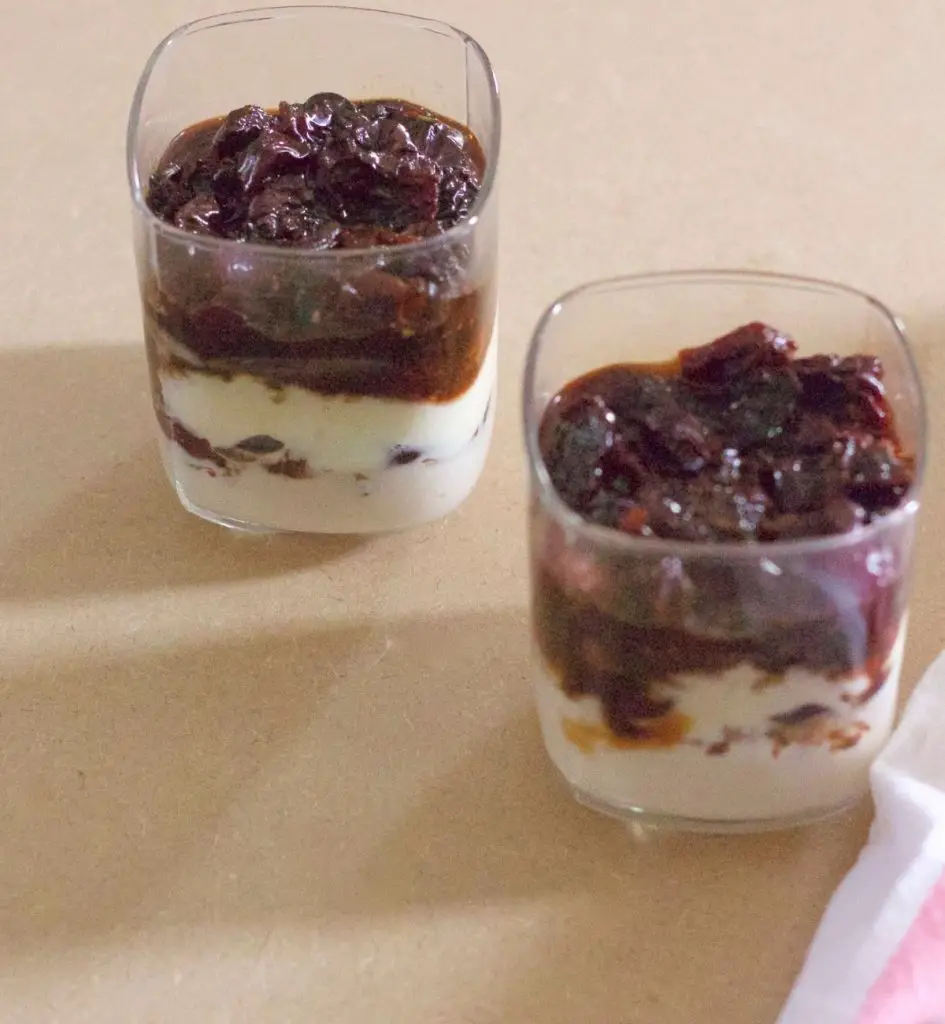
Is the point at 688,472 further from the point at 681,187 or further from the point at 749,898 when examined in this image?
the point at 681,187

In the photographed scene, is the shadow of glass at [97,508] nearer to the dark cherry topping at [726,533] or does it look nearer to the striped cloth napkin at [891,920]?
the dark cherry topping at [726,533]

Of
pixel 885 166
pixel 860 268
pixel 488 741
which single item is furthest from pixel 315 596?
pixel 885 166

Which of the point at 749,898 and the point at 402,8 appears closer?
the point at 749,898

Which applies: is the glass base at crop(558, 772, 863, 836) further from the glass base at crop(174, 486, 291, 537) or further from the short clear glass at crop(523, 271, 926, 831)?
the glass base at crop(174, 486, 291, 537)

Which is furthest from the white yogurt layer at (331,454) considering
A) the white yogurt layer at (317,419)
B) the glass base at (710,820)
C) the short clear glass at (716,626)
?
the glass base at (710,820)

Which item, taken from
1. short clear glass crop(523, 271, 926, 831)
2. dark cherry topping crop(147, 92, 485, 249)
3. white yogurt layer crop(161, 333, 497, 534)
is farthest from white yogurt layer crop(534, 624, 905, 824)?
dark cherry topping crop(147, 92, 485, 249)

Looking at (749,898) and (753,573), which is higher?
(753,573)
